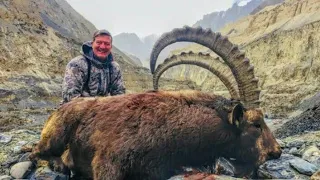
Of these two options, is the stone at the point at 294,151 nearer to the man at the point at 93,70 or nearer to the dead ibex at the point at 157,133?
the dead ibex at the point at 157,133

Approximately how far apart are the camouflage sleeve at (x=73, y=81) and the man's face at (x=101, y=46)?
34 cm

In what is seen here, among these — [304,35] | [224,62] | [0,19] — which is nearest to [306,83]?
[304,35]

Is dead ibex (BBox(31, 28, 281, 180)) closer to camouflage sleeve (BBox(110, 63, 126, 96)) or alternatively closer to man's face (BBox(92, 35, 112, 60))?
man's face (BBox(92, 35, 112, 60))

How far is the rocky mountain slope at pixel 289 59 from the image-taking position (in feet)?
152

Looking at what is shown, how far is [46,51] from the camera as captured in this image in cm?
5312

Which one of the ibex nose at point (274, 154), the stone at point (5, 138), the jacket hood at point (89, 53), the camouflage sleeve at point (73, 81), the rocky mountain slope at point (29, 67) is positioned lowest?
the ibex nose at point (274, 154)

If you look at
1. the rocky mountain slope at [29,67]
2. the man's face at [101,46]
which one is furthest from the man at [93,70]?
the rocky mountain slope at [29,67]

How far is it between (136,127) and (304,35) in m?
57.2

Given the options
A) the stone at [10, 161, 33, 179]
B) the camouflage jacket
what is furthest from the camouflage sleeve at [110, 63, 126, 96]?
the stone at [10, 161, 33, 179]

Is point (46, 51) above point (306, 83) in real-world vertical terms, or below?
above

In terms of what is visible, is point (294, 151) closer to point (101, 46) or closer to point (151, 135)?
point (151, 135)

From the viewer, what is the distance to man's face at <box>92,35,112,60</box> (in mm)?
6469

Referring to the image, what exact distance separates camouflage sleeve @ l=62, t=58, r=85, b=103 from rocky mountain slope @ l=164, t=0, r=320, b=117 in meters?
35.0

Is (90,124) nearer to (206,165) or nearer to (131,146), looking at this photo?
(131,146)
